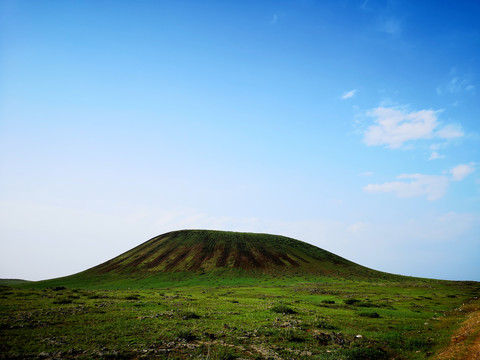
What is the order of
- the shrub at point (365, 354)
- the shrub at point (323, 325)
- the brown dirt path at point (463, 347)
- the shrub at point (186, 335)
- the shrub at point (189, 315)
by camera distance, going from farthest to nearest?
the shrub at point (189, 315) < the shrub at point (323, 325) < the shrub at point (186, 335) < the shrub at point (365, 354) < the brown dirt path at point (463, 347)

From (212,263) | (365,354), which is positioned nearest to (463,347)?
(365,354)

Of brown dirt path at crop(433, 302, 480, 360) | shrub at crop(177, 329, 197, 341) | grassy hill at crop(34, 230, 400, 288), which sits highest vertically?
brown dirt path at crop(433, 302, 480, 360)

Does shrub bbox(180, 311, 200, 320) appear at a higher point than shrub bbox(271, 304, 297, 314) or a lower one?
higher

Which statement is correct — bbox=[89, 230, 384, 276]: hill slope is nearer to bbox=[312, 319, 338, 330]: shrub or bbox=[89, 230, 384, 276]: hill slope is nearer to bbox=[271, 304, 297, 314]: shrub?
bbox=[271, 304, 297, 314]: shrub

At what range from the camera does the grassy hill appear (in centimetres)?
9681

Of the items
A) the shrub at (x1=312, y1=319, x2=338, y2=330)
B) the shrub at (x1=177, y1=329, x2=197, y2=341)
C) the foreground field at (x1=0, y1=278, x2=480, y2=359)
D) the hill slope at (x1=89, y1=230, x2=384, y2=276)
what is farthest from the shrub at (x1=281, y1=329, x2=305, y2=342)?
the hill slope at (x1=89, y1=230, x2=384, y2=276)

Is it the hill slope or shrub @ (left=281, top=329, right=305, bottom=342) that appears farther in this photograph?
the hill slope

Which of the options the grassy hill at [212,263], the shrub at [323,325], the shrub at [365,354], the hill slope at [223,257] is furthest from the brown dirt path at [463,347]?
the hill slope at [223,257]

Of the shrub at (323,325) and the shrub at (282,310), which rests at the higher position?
the shrub at (323,325)

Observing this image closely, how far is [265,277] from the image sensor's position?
100500mm

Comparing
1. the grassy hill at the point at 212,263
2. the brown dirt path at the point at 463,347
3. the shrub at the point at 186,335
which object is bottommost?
the grassy hill at the point at 212,263

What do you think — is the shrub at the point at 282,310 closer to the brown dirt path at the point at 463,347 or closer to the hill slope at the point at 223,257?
the brown dirt path at the point at 463,347

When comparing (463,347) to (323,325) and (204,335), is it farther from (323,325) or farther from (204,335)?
(204,335)

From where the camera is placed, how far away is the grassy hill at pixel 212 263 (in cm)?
9681
